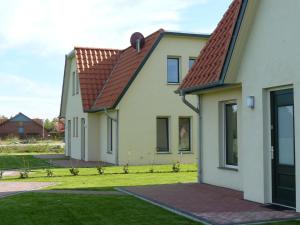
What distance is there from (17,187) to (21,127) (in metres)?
67.8

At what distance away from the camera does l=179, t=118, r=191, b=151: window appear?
966 inches

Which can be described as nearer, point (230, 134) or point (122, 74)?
point (230, 134)

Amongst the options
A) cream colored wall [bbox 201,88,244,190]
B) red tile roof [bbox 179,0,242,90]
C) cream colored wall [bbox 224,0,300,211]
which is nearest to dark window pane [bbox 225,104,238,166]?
cream colored wall [bbox 201,88,244,190]

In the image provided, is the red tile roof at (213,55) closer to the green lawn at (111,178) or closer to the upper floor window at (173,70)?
the green lawn at (111,178)

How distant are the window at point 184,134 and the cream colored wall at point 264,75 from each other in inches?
500

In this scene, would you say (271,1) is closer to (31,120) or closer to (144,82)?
(144,82)

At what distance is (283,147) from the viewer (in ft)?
35.0

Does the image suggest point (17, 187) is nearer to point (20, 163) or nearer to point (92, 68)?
point (20, 163)

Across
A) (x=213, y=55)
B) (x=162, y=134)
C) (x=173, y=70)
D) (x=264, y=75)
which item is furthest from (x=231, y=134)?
(x=173, y=70)

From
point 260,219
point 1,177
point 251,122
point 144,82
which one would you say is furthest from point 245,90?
point 144,82

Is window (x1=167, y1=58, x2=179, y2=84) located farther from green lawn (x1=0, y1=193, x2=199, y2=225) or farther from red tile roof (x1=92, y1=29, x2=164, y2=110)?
green lawn (x1=0, y1=193, x2=199, y2=225)

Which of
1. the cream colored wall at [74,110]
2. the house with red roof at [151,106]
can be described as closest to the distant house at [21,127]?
the cream colored wall at [74,110]

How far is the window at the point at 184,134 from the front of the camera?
2453 cm

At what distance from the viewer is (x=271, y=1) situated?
35.3ft
